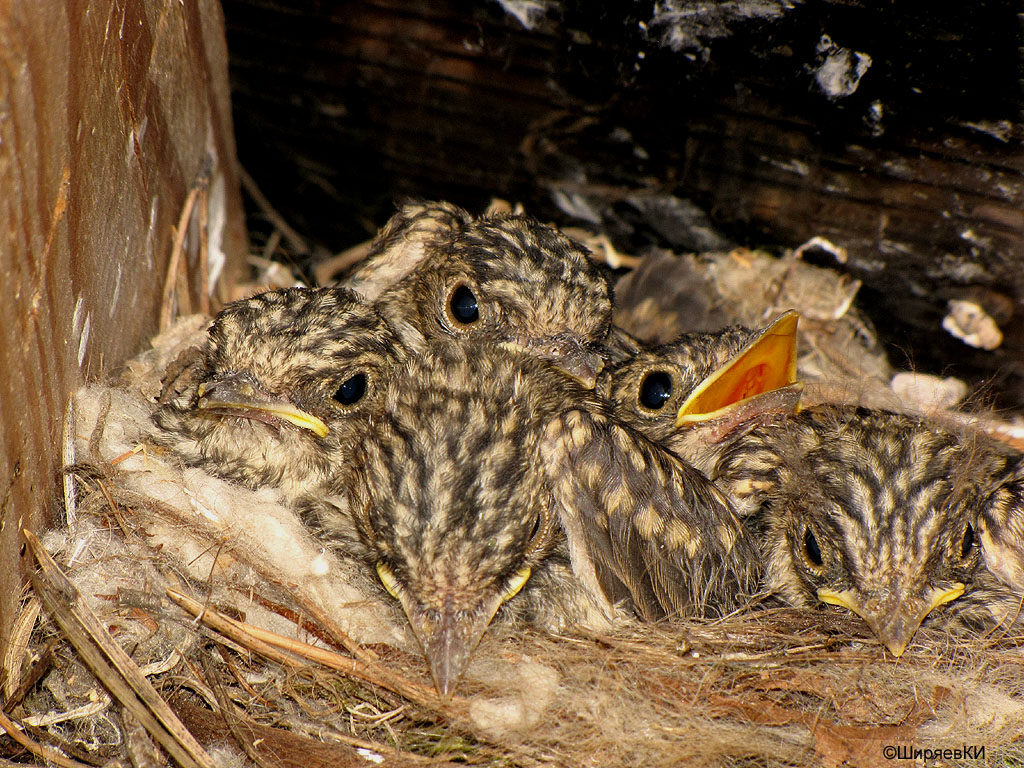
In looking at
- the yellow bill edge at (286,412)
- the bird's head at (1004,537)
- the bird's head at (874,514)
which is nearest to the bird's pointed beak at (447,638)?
the yellow bill edge at (286,412)

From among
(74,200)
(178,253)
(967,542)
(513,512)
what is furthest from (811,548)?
(178,253)

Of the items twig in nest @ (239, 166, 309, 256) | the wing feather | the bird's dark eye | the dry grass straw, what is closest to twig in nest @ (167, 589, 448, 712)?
the dry grass straw

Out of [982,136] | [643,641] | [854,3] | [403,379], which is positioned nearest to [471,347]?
[403,379]

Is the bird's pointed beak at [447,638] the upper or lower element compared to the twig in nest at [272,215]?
lower

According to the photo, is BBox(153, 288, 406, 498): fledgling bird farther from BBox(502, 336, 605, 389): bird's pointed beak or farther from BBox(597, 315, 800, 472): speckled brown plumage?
BBox(597, 315, 800, 472): speckled brown plumage

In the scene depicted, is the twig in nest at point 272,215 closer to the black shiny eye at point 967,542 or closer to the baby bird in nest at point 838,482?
the baby bird in nest at point 838,482
